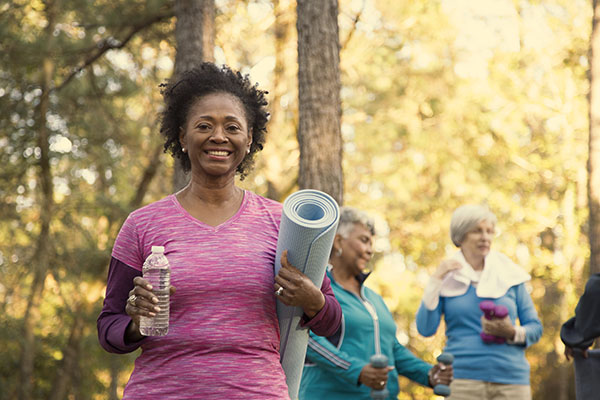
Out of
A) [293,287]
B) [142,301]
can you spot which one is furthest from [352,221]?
[142,301]

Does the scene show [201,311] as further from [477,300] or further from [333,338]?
[477,300]

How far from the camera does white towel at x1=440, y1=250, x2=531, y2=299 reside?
6156mm

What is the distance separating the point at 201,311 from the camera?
2729mm

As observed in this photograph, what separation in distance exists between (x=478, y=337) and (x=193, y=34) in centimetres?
442

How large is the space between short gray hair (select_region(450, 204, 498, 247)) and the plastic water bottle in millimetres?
4068

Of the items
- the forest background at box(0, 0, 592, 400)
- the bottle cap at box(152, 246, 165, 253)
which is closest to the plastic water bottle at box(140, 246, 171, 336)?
the bottle cap at box(152, 246, 165, 253)

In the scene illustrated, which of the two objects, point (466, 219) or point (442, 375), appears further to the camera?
point (466, 219)

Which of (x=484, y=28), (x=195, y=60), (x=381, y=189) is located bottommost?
(x=381, y=189)

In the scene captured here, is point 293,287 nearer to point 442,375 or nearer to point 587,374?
point 442,375

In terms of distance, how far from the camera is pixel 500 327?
233 inches

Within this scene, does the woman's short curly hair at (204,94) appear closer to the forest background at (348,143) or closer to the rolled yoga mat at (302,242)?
the rolled yoga mat at (302,242)

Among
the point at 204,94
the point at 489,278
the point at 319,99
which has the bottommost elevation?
the point at 489,278

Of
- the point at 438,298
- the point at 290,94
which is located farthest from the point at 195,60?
the point at 290,94

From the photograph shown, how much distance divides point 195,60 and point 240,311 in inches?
236
